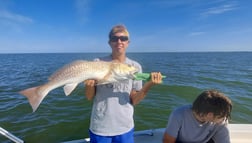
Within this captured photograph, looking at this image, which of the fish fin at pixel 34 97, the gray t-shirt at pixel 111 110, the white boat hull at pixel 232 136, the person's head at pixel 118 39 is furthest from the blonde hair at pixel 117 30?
the white boat hull at pixel 232 136

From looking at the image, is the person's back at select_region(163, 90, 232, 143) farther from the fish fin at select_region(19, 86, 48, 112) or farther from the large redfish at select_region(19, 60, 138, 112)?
the fish fin at select_region(19, 86, 48, 112)

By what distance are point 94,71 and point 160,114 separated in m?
7.66

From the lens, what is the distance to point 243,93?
14.7 meters

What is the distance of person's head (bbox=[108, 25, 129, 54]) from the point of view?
3.11 metres

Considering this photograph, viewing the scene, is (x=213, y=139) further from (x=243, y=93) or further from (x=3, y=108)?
(x=243, y=93)

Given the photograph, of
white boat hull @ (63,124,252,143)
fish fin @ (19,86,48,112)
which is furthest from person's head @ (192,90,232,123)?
fish fin @ (19,86,48,112)

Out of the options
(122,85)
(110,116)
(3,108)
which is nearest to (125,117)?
(110,116)

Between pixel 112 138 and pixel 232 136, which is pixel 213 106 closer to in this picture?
pixel 112 138

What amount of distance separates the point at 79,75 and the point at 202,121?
172cm

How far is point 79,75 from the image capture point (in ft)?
9.41

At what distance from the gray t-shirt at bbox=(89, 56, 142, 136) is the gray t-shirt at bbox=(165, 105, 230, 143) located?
24.4 inches

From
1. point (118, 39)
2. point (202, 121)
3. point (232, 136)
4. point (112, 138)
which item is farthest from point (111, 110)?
point (232, 136)

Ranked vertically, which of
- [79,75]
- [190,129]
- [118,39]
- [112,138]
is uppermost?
[118,39]

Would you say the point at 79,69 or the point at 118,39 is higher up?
the point at 118,39
